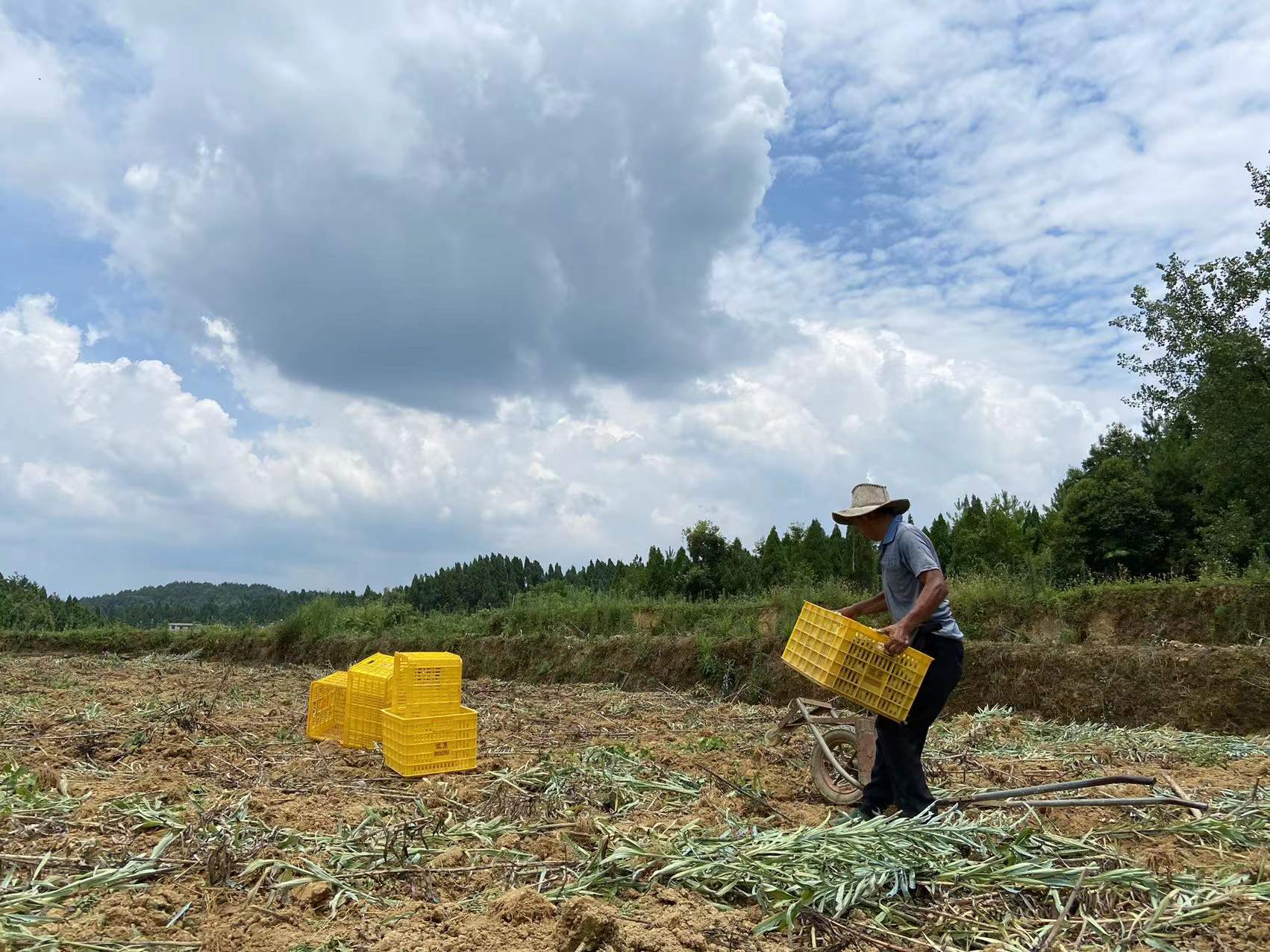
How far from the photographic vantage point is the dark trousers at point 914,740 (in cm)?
410

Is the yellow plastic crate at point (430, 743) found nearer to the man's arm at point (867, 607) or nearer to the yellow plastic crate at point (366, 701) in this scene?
the yellow plastic crate at point (366, 701)

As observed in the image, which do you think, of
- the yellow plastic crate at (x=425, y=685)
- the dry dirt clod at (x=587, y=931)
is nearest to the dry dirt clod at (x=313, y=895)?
the dry dirt clod at (x=587, y=931)

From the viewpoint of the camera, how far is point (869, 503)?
15.1 ft

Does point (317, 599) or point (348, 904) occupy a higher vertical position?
point (317, 599)

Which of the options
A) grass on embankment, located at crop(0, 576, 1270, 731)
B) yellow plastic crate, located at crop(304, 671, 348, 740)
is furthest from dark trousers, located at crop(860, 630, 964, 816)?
grass on embankment, located at crop(0, 576, 1270, 731)

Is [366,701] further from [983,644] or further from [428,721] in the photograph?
[983,644]

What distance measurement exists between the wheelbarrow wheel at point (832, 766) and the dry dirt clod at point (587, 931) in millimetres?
2338

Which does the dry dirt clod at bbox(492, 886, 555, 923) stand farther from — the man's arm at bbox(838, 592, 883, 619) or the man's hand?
the man's arm at bbox(838, 592, 883, 619)

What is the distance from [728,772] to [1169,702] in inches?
262

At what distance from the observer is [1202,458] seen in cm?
2372

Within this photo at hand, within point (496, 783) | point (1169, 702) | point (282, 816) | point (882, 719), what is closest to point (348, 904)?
point (282, 816)

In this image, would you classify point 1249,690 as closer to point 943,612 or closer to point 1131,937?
point 943,612

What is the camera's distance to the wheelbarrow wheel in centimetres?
479

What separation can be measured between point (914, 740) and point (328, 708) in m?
5.05
